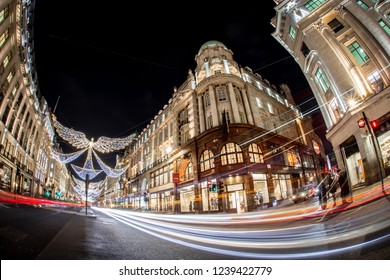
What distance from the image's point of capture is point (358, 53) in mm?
13219

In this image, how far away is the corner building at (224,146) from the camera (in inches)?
722

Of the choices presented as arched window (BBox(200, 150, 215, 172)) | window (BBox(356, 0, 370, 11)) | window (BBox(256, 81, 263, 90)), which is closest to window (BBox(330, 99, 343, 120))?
window (BBox(356, 0, 370, 11))

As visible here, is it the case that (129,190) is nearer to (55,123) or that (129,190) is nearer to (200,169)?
(200,169)

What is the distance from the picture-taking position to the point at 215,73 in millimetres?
24078

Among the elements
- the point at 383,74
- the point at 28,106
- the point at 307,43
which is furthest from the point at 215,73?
the point at 28,106

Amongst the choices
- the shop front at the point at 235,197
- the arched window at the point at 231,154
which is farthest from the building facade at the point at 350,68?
the shop front at the point at 235,197

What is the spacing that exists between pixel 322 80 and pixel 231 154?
11.7m

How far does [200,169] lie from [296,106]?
2771 cm

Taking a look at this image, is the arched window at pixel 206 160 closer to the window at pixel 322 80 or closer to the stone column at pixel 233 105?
the stone column at pixel 233 105

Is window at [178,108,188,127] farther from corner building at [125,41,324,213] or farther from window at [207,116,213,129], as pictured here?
window at [207,116,213,129]

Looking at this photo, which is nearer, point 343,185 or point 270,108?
point 343,185

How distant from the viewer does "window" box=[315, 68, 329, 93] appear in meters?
16.1

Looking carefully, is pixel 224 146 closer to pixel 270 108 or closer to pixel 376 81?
pixel 270 108

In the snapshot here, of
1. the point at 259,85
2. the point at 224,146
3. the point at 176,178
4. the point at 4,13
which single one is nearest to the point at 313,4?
the point at 259,85
